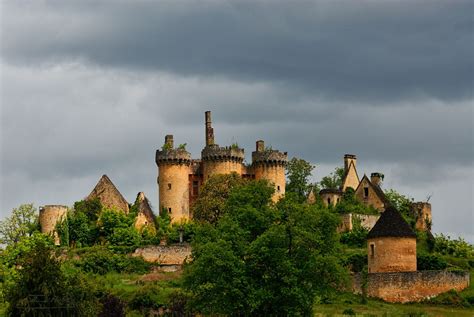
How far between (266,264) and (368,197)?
41.8m

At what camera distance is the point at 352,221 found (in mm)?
95250

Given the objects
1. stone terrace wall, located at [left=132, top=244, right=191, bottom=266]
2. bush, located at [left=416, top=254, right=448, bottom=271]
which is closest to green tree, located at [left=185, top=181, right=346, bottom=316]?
bush, located at [left=416, top=254, right=448, bottom=271]

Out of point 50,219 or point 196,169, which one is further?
point 196,169

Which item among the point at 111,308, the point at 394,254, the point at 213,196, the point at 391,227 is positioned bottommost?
the point at 111,308

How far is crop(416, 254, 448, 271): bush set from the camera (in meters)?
84.1

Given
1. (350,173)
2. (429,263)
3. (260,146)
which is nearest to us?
(429,263)

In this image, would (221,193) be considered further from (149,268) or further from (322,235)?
(322,235)

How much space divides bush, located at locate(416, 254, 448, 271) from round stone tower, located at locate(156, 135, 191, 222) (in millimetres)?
22409

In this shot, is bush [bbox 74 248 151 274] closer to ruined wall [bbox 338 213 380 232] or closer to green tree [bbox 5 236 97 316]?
ruined wall [bbox 338 213 380 232]

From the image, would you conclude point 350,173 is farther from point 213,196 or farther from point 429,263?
point 429,263

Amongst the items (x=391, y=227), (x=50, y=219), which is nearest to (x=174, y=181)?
(x=50, y=219)

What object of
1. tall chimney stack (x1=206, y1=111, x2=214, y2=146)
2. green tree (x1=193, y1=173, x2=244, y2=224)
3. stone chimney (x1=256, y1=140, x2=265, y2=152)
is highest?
tall chimney stack (x1=206, y1=111, x2=214, y2=146)

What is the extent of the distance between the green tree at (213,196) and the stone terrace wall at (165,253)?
3626 millimetres

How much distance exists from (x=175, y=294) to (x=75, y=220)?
2510 cm
